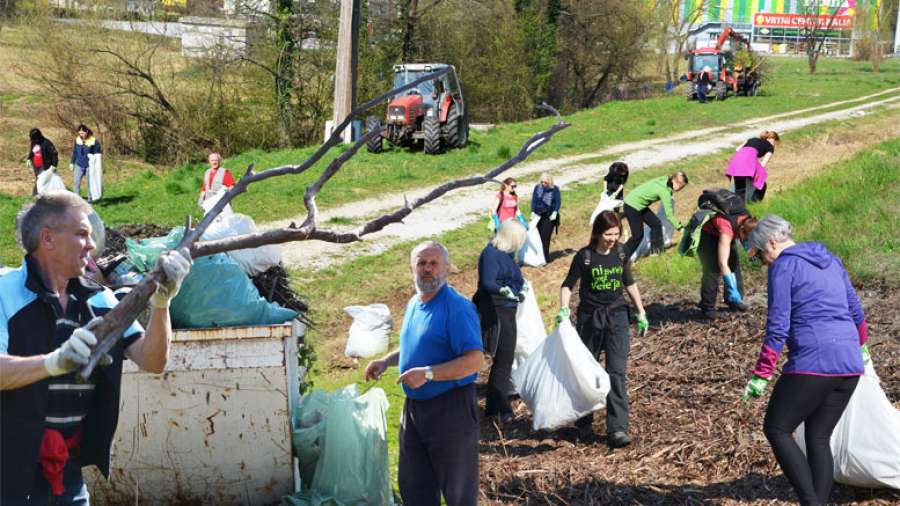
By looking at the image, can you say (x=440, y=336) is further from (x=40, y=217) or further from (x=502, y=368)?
(x=502, y=368)

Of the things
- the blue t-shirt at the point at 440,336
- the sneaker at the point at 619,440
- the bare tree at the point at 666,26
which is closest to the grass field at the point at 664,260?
the sneaker at the point at 619,440

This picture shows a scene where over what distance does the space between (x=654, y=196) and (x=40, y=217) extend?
25.7 feet

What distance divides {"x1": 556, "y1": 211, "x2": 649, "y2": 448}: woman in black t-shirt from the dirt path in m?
6.14

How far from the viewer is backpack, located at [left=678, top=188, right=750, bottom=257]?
28.0 feet

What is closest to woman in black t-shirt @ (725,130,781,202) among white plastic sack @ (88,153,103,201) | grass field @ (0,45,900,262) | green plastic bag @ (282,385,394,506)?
grass field @ (0,45,900,262)

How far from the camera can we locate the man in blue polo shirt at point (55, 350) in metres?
2.74

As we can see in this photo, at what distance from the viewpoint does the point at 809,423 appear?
14.8 feet

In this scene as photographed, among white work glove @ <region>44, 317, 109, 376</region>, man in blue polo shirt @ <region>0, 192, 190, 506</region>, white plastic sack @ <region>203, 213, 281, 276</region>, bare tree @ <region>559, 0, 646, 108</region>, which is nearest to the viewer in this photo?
white work glove @ <region>44, 317, 109, 376</region>

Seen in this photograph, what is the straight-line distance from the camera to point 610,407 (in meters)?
6.05

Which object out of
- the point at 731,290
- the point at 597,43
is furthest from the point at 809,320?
the point at 597,43

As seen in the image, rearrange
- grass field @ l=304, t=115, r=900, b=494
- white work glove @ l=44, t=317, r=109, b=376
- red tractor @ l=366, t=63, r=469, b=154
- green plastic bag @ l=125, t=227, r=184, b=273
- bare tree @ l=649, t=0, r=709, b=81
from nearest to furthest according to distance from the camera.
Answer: white work glove @ l=44, t=317, r=109, b=376 < green plastic bag @ l=125, t=227, r=184, b=273 < grass field @ l=304, t=115, r=900, b=494 < red tractor @ l=366, t=63, r=469, b=154 < bare tree @ l=649, t=0, r=709, b=81

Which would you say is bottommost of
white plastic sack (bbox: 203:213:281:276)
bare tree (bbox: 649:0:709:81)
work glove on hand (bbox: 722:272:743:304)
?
work glove on hand (bbox: 722:272:743:304)

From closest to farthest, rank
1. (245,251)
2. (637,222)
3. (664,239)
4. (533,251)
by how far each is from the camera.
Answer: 1. (245,251)
2. (637,222)
3. (664,239)
4. (533,251)

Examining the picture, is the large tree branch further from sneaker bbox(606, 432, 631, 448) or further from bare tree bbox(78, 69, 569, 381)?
sneaker bbox(606, 432, 631, 448)
